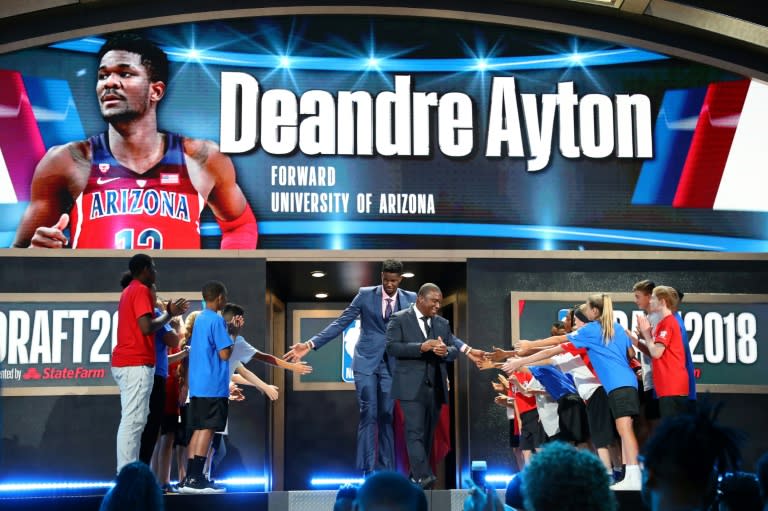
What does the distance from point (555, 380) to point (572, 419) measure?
0.37 m

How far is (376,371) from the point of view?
8.49 m

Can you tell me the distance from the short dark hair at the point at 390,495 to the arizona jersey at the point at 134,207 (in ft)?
26.9

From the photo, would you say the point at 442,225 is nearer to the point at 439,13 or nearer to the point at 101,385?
the point at 439,13

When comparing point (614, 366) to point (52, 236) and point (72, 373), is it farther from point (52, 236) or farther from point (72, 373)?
point (52, 236)

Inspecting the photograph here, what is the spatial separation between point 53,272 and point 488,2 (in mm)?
5997

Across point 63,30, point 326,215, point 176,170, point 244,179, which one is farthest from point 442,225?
point 63,30

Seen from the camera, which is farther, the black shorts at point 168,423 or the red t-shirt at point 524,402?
the red t-shirt at point 524,402

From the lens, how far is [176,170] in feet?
35.4

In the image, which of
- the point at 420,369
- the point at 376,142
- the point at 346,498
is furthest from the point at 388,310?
the point at 346,498

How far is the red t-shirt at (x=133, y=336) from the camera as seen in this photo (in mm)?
6949

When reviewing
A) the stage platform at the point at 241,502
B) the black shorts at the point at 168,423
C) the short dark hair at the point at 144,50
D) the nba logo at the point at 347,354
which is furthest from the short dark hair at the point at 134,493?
the nba logo at the point at 347,354

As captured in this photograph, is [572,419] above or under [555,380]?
under

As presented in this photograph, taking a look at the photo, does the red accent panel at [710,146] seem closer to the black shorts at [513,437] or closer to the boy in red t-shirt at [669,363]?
the black shorts at [513,437]

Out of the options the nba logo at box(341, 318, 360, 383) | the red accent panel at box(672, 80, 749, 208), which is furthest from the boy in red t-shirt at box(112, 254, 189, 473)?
the red accent panel at box(672, 80, 749, 208)
